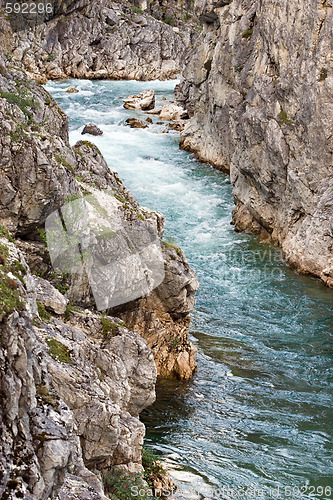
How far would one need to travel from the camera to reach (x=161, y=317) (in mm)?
14398

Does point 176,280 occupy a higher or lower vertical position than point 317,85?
lower

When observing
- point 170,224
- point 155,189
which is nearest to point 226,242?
point 170,224

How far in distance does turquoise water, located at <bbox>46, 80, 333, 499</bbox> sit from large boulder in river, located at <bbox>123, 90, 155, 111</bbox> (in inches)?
770

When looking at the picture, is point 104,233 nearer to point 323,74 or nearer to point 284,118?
point 323,74

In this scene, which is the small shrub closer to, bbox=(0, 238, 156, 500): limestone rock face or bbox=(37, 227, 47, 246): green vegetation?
bbox=(37, 227, 47, 246): green vegetation

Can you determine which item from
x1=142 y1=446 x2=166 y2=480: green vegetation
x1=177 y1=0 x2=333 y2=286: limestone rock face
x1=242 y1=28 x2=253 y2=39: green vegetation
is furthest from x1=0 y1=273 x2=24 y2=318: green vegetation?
x1=242 y1=28 x2=253 y2=39: green vegetation

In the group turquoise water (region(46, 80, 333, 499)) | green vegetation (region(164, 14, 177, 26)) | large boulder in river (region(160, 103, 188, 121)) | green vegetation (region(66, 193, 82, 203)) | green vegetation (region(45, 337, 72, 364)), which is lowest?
turquoise water (region(46, 80, 333, 499))

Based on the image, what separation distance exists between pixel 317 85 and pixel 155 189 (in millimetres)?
12252

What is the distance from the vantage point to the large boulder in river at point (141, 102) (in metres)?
48.9

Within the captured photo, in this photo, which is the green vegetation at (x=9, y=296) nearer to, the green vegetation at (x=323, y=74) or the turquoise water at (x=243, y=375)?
the turquoise water at (x=243, y=375)

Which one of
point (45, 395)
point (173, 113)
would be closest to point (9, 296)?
point (45, 395)

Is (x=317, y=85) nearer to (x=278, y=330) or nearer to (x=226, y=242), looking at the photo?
(x=226, y=242)

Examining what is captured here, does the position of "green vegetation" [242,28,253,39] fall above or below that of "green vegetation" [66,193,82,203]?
above

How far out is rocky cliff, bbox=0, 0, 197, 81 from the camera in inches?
2436
